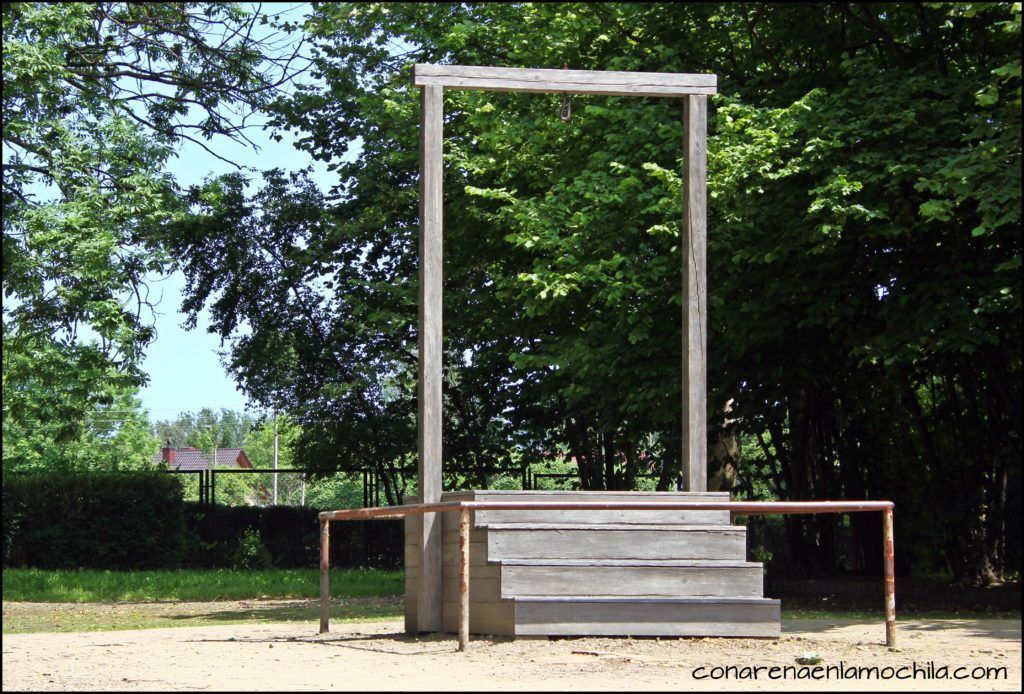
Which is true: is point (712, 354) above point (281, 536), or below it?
above

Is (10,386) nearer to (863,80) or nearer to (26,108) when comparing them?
(26,108)

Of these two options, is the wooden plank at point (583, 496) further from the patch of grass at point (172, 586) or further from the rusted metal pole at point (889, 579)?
the patch of grass at point (172, 586)

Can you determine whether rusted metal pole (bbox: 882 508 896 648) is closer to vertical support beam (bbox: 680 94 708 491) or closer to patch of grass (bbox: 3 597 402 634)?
vertical support beam (bbox: 680 94 708 491)

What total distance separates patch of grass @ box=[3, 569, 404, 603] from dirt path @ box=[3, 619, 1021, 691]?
7.80m

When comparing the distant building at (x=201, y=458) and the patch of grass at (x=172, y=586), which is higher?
the patch of grass at (x=172, y=586)

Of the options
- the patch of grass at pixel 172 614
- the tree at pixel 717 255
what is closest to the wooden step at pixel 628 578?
the patch of grass at pixel 172 614

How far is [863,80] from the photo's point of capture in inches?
518

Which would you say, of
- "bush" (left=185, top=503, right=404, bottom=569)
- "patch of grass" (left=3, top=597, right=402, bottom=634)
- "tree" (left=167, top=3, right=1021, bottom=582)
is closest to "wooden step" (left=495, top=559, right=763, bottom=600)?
"patch of grass" (left=3, top=597, right=402, bottom=634)

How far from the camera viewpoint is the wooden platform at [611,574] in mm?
7395

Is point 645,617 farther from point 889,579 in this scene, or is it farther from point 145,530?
point 145,530

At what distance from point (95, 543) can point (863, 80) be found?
13730 mm

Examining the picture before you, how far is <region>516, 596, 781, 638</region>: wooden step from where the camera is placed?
7301mm

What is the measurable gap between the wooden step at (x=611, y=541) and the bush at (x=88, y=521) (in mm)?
14407

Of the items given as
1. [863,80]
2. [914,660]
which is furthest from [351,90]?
[914,660]
